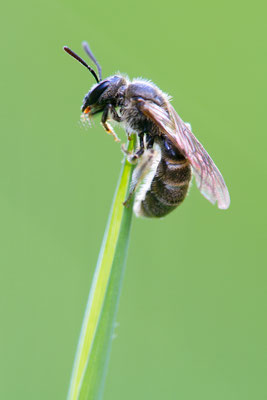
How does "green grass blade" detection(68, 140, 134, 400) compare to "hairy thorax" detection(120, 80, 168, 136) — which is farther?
"hairy thorax" detection(120, 80, 168, 136)

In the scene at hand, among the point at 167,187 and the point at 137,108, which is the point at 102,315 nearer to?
the point at 167,187

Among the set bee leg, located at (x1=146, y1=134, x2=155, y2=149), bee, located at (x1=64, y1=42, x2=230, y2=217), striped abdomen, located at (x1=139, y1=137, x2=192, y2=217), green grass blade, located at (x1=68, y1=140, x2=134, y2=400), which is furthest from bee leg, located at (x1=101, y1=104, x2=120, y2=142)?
green grass blade, located at (x1=68, y1=140, x2=134, y2=400)

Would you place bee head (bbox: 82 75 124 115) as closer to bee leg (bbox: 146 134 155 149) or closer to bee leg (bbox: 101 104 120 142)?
bee leg (bbox: 101 104 120 142)

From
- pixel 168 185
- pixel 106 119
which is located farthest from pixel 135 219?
pixel 168 185

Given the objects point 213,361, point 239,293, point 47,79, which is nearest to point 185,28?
point 47,79

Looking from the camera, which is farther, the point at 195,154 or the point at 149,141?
the point at 149,141

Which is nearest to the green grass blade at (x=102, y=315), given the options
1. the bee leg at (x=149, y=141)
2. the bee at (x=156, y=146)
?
the bee at (x=156, y=146)

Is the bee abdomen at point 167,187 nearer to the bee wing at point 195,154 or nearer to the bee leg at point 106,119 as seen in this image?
the bee wing at point 195,154

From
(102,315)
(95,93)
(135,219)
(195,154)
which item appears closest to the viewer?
(102,315)
